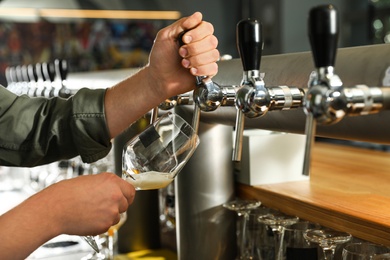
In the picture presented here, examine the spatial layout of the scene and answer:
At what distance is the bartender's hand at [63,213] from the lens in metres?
1.09

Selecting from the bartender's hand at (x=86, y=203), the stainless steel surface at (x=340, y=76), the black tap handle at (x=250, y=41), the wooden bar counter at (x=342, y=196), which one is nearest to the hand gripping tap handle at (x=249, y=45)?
the black tap handle at (x=250, y=41)

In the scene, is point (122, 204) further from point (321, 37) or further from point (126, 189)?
point (321, 37)

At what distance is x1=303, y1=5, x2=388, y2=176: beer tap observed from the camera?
0.82 m

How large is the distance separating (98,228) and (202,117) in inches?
21.9

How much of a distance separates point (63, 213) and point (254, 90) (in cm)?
40

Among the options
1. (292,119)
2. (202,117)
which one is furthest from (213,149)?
(292,119)

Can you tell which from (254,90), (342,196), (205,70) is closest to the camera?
(254,90)

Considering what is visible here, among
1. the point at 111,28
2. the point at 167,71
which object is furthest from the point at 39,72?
the point at 111,28

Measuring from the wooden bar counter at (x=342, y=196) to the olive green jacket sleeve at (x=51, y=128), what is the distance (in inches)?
17.7

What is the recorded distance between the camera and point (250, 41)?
3.32 feet

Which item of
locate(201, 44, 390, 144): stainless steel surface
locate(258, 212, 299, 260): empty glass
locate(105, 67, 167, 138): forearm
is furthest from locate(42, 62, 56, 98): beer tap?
locate(258, 212, 299, 260): empty glass

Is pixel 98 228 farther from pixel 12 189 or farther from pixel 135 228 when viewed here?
pixel 12 189

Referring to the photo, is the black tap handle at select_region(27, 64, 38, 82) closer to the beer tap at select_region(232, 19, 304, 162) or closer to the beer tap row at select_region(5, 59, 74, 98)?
the beer tap row at select_region(5, 59, 74, 98)

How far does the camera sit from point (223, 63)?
159 cm
